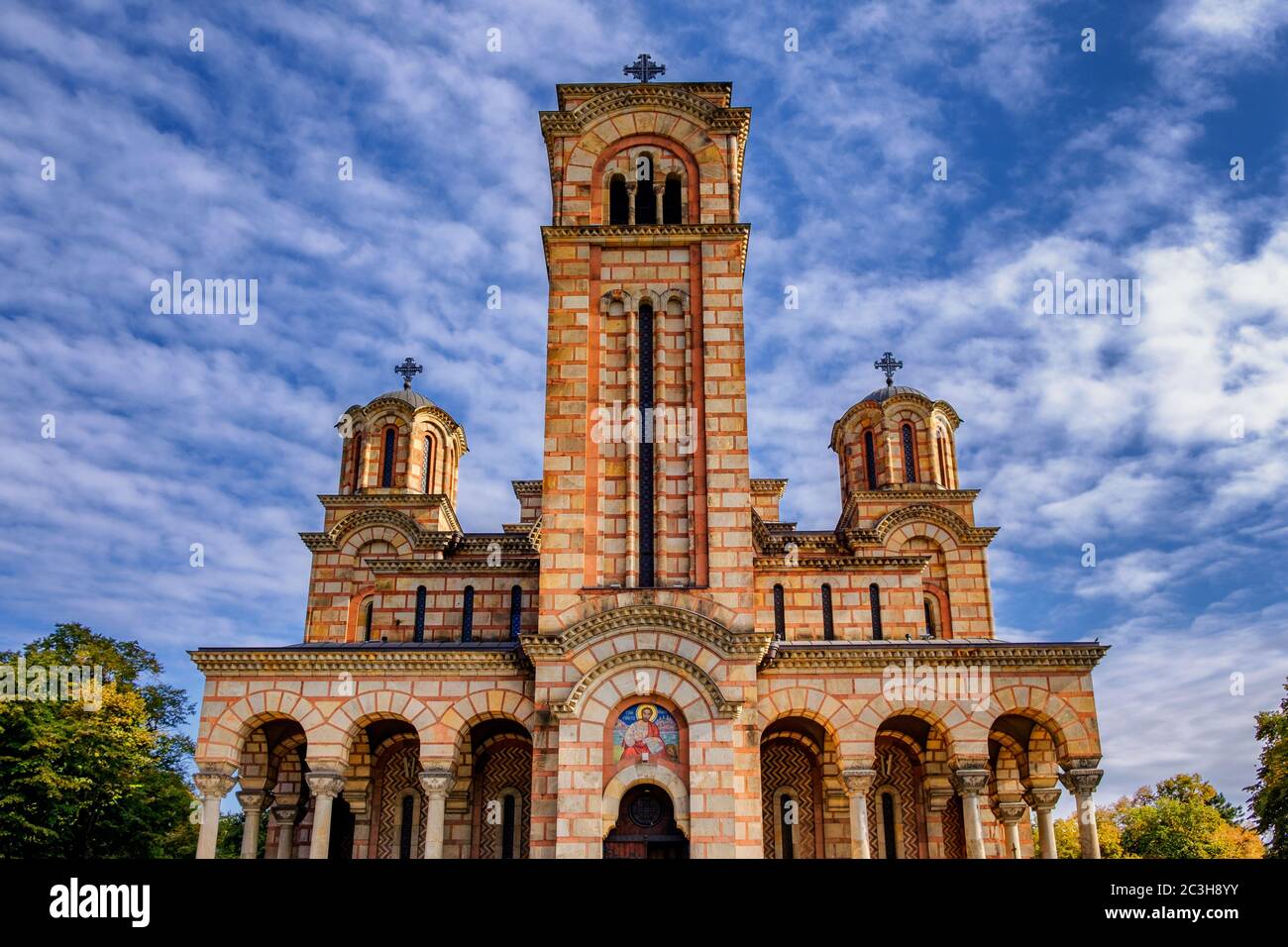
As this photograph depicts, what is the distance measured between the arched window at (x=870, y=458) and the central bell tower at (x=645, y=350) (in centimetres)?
1205

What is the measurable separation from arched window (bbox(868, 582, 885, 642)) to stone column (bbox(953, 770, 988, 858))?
17.5 feet

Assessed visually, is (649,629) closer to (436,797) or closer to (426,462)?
(436,797)

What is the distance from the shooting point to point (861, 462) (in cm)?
3553

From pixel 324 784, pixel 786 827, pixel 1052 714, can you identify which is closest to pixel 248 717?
pixel 324 784

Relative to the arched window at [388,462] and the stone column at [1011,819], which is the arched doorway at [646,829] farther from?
the arched window at [388,462]

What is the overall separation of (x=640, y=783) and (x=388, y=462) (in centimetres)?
1844

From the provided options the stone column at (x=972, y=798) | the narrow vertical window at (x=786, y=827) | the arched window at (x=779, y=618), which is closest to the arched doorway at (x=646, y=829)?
the narrow vertical window at (x=786, y=827)

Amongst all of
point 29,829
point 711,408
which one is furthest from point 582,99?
point 29,829

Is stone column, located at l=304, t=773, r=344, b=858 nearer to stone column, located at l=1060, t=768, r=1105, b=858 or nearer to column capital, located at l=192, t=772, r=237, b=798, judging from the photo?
column capital, located at l=192, t=772, r=237, b=798

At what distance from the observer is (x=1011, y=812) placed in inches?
1031

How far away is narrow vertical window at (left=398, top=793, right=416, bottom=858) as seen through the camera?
82.5 feet
